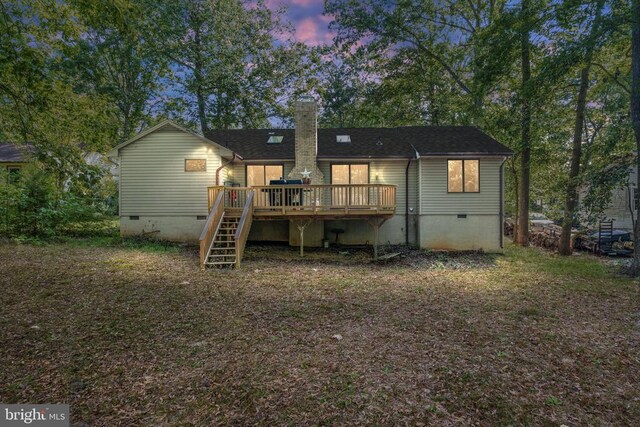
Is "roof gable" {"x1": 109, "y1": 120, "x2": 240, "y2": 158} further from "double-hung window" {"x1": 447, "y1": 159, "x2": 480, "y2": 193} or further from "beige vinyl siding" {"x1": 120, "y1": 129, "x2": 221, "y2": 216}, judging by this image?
"double-hung window" {"x1": 447, "y1": 159, "x2": 480, "y2": 193}

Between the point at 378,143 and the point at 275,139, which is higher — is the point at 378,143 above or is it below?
below

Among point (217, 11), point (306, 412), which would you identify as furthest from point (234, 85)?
point (306, 412)

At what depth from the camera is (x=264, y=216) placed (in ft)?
38.7

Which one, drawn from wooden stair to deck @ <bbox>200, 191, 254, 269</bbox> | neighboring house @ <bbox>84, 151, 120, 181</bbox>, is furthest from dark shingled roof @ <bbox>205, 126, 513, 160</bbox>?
neighboring house @ <bbox>84, 151, 120, 181</bbox>

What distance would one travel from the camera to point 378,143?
597 inches

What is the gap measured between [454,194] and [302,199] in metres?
6.66

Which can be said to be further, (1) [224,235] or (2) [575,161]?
(2) [575,161]

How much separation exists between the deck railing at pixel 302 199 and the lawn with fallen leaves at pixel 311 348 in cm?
357

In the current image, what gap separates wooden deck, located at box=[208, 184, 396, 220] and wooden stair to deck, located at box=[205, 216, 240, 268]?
1.74 feet

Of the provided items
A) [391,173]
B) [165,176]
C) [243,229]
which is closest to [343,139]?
[391,173]

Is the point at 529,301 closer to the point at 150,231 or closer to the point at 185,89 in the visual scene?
the point at 150,231

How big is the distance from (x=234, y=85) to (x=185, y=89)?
3.56 meters

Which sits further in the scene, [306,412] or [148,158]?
[148,158]

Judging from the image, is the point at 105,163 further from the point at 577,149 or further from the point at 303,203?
the point at 577,149
